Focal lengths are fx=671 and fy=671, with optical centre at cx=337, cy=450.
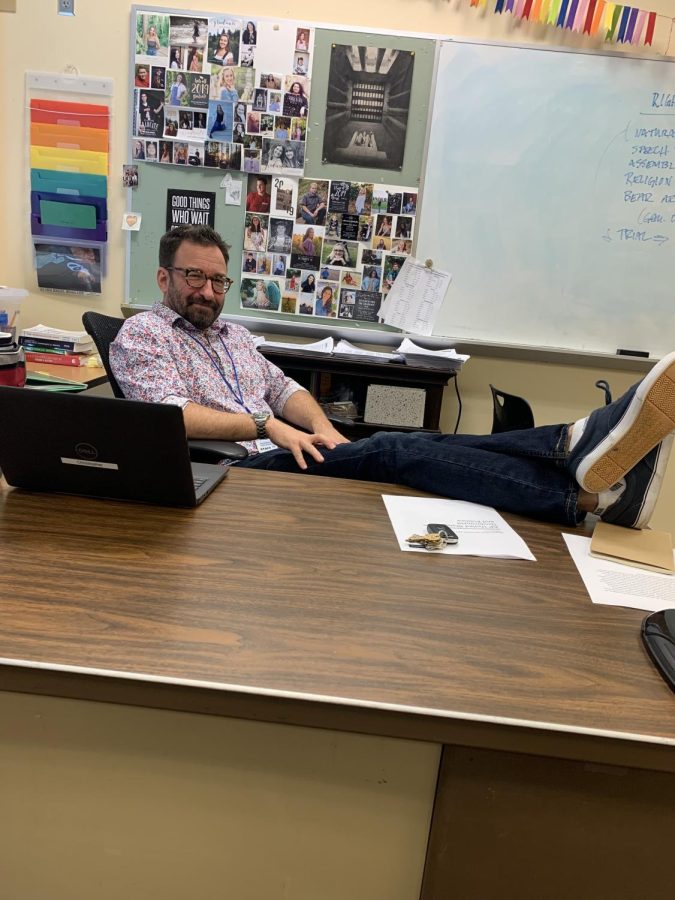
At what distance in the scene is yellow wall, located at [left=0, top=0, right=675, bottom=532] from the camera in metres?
2.72

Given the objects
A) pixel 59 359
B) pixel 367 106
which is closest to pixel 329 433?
pixel 59 359

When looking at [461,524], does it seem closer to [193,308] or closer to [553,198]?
[193,308]

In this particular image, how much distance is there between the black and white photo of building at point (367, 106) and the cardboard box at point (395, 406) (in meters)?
0.95

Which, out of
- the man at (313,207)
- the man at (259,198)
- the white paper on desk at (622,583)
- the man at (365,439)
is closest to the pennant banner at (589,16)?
the man at (313,207)

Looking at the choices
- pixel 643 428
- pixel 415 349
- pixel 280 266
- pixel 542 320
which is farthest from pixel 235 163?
pixel 643 428

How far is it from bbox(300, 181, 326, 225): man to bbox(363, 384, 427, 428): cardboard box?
779 millimetres

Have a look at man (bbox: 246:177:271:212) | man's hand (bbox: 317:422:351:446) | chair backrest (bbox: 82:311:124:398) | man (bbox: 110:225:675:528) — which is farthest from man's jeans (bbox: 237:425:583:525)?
man (bbox: 246:177:271:212)

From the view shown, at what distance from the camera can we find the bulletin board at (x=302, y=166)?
2.72 m

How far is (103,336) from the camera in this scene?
2.01m

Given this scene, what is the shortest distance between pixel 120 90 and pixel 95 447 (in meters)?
2.29

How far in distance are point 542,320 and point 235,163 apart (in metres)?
1.48

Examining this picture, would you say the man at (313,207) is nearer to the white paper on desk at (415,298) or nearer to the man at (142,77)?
the white paper on desk at (415,298)

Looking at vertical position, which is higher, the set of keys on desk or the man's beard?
the man's beard

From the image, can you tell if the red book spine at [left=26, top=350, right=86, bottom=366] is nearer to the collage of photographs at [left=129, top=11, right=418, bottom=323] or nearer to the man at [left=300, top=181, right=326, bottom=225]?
the collage of photographs at [left=129, top=11, right=418, bottom=323]
